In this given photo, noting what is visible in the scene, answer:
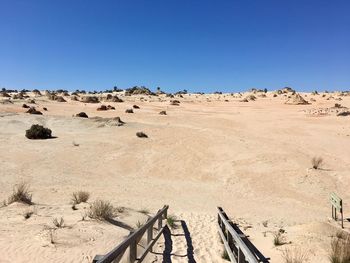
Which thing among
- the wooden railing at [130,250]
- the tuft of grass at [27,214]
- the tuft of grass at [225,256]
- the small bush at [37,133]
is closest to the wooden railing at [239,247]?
the tuft of grass at [225,256]

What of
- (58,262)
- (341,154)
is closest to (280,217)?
(58,262)

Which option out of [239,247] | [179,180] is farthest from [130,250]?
[179,180]

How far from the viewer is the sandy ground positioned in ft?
34.6

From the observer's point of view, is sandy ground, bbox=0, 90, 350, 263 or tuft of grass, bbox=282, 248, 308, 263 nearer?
tuft of grass, bbox=282, 248, 308, 263

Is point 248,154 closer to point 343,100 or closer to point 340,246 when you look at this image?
point 340,246

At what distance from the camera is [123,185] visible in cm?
2222

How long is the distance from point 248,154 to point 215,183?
609 cm

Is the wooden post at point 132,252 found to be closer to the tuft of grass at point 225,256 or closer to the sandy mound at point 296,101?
the tuft of grass at point 225,256

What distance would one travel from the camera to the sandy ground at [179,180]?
34.6ft

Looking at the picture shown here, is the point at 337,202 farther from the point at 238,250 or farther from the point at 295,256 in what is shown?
the point at 238,250

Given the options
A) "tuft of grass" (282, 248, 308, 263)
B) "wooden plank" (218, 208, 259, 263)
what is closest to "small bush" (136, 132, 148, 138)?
"wooden plank" (218, 208, 259, 263)

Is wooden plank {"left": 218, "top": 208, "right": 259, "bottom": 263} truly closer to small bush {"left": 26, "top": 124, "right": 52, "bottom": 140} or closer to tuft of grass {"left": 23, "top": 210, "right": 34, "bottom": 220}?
tuft of grass {"left": 23, "top": 210, "right": 34, "bottom": 220}

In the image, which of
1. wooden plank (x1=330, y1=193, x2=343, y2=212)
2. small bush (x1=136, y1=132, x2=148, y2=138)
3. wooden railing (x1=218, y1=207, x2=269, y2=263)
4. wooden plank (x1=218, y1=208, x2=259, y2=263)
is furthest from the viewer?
small bush (x1=136, y1=132, x2=148, y2=138)

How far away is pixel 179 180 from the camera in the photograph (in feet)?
80.1
